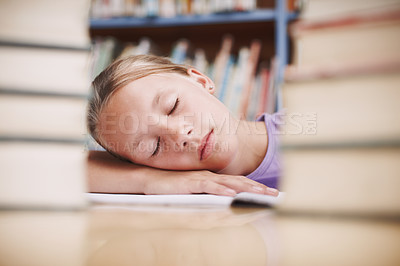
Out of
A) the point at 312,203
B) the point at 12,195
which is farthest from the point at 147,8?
the point at 312,203

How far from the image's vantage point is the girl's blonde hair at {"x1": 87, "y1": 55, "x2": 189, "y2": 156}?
0.63 m

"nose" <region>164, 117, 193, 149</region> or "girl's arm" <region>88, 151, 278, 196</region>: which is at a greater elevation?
"nose" <region>164, 117, 193, 149</region>

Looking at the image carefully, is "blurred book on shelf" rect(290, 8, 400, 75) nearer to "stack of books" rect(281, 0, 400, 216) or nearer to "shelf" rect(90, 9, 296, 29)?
"stack of books" rect(281, 0, 400, 216)

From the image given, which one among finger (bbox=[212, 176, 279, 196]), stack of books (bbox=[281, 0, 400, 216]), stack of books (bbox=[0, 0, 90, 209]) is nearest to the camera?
stack of books (bbox=[281, 0, 400, 216])

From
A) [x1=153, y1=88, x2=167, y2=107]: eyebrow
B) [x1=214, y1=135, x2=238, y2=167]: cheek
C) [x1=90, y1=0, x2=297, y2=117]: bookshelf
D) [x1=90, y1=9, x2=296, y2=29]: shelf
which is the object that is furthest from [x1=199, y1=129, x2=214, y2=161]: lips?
[x1=90, y1=9, x2=296, y2=29]: shelf

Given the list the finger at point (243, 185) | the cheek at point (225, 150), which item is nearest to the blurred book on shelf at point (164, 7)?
the cheek at point (225, 150)

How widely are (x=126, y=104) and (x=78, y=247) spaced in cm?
39

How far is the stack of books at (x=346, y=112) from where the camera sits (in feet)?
0.81

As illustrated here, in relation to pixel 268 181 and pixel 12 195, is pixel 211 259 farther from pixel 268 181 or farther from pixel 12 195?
pixel 268 181

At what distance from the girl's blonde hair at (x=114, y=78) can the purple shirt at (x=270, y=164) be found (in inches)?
10.2

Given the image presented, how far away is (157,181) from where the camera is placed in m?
0.58

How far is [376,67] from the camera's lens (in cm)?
25

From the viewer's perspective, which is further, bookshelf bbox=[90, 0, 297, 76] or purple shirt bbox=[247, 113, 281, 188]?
bookshelf bbox=[90, 0, 297, 76]

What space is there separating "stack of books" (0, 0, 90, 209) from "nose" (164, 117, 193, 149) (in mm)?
190
